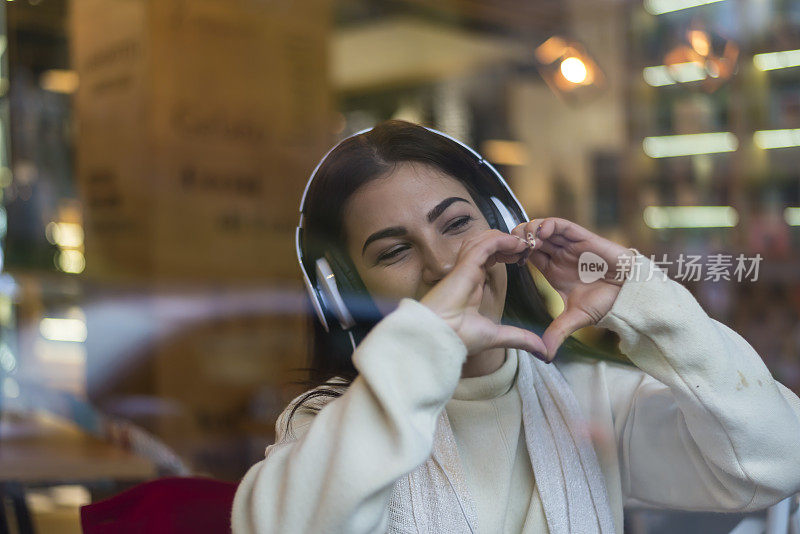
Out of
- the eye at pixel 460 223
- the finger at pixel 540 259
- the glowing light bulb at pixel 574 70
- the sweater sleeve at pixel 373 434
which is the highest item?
the glowing light bulb at pixel 574 70

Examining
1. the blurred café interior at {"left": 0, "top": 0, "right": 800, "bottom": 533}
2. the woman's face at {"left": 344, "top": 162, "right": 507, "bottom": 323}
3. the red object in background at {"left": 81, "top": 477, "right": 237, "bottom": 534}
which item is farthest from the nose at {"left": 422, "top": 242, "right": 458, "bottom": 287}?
the blurred café interior at {"left": 0, "top": 0, "right": 800, "bottom": 533}

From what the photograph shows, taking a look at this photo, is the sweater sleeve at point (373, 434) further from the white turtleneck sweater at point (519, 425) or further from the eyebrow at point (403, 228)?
the eyebrow at point (403, 228)

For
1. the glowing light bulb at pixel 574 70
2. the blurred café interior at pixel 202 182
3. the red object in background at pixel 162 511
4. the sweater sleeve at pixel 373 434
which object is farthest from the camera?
the glowing light bulb at pixel 574 70

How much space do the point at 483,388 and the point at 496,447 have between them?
2.2 inches

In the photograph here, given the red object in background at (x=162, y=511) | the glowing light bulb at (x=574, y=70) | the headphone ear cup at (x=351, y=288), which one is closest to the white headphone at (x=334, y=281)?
the headphone ear cup at (x=351, y=288)

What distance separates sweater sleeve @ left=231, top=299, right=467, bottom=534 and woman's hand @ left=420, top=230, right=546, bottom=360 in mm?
15

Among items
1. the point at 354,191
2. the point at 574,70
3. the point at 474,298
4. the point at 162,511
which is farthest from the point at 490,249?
the point at 574,70

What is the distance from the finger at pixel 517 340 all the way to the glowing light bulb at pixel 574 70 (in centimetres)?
160

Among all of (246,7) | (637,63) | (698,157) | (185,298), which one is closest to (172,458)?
(185,298)

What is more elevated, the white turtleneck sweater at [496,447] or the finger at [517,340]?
the finger at [517,340]

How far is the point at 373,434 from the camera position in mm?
605

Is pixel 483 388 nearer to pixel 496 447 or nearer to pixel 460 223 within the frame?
pixel 496 447

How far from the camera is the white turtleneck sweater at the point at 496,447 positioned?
0.78 m

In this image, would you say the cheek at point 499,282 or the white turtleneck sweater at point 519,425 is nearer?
the white turtleneck sweater at point 519,425
